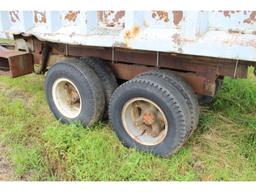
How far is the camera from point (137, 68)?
134 inches

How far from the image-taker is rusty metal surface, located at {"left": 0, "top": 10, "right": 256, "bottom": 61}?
2633 millimetres

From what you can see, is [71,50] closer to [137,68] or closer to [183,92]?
[137,68]

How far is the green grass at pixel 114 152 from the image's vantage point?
10.1 feet

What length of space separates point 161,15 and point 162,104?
0.73 m

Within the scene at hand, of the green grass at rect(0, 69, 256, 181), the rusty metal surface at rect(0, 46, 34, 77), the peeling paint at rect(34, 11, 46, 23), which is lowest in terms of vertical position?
the green grass at rect(0, 69, 256, 181)

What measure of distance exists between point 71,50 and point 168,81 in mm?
1228

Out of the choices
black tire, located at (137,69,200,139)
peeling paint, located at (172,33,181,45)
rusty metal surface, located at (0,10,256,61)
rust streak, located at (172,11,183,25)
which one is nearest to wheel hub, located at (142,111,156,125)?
black tire, located at (137,69,200,139)

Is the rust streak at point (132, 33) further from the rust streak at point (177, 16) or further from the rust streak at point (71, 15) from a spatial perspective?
the rust streak at point (71, 15)

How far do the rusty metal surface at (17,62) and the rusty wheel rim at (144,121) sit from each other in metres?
1.50

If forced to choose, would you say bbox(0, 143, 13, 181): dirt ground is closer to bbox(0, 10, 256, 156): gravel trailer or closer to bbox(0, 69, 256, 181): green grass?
bbox(0, 69, 256, 181): green grass

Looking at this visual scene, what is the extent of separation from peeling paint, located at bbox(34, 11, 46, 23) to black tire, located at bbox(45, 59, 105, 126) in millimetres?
470

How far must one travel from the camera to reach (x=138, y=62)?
336cm

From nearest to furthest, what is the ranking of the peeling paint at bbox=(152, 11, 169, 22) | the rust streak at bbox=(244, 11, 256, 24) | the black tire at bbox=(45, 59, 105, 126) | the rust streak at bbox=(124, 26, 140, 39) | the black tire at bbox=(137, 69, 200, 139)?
the rust streak at bbox=(244, 11, 256, 24) < the peeling paint at bbox=(152, 11, 169, 22) < the rust streak at bbox=(124, 26, 140, 39) < the black tire at bbox=(137, 69, 200, 139) < the black tire at bbox=(45, 59, 105, 126)

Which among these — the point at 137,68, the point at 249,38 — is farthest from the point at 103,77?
the point at 249,38
